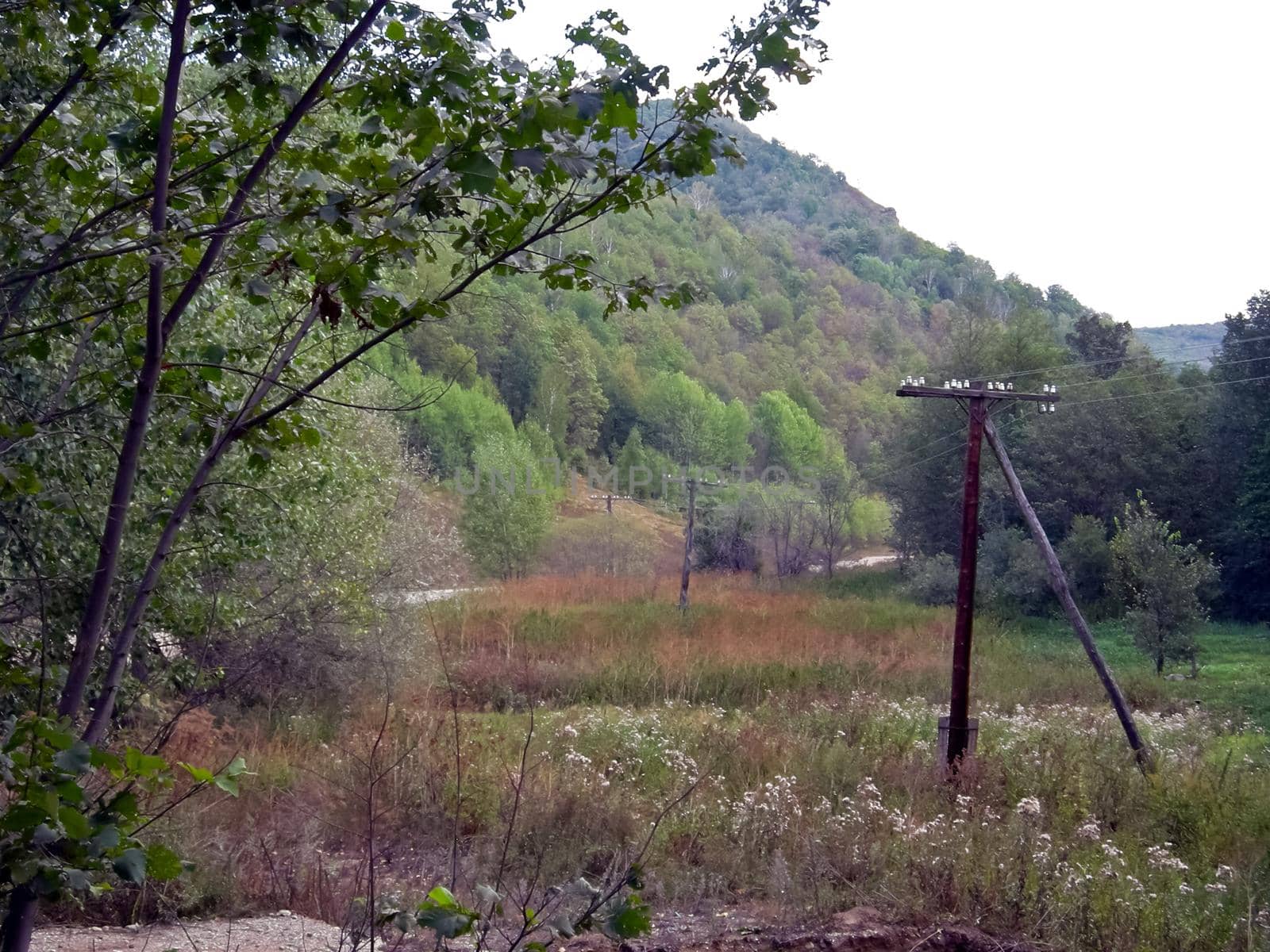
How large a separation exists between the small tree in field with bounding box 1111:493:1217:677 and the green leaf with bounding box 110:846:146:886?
2376cm

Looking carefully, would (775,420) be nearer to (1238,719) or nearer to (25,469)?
(1238,719)

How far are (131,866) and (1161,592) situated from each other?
24.5 m

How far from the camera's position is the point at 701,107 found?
2.08 metres

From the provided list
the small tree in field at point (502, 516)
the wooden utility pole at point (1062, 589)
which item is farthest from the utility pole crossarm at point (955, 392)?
the small tree in field at point (502, 516)

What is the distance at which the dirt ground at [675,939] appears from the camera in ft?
17.3

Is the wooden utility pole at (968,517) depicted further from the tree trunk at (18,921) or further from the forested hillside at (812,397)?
the tree trunk at (18,921)

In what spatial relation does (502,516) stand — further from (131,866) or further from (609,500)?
(131,866)

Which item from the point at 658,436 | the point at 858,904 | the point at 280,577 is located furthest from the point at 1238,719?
the point at 658,436

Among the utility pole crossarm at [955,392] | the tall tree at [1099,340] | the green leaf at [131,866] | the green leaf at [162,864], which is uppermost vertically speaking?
the tall tree at [1099,340]

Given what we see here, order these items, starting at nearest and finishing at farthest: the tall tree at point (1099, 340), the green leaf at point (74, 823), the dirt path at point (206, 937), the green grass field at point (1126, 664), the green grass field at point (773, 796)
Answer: the green leaf at point (74, 823) → the dirt path at point (206, 937) → the green grass field at point (773, 796) → the green grass field at point (1126, 664) → the tall tree at point (1099, 340)

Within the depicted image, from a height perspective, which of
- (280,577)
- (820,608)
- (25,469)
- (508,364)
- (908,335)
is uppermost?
(908,335)

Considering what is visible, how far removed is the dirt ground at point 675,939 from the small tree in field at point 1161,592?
19.3 metres

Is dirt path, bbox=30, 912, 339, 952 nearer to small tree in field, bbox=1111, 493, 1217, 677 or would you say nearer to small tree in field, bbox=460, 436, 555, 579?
small tree in field, bbox=1111, 493, 1217, 677

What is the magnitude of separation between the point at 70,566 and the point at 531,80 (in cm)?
593
